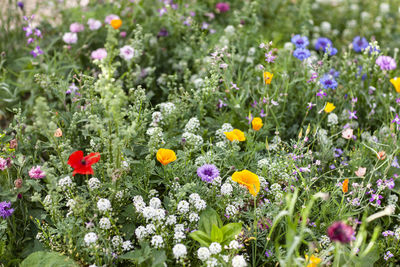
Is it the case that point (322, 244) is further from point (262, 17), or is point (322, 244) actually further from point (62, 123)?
point (262, 17)

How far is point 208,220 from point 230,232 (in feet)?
0.37

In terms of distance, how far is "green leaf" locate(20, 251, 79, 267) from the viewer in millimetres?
1604

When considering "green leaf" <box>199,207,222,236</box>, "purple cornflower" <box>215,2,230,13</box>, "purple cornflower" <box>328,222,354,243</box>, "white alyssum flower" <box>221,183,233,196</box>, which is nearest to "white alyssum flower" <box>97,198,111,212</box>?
"green leaf" <box>199,207,222,236</box>

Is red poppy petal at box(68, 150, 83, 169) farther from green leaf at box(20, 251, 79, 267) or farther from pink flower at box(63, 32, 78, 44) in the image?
pink flower at box(63, 32, 78, 44)

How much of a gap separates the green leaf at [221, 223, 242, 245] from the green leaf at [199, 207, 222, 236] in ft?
0.20

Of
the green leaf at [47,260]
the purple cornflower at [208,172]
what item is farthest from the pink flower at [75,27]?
the green leaf at [47,260]

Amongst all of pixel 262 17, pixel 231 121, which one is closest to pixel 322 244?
pixel 231 121

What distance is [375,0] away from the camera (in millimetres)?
4566

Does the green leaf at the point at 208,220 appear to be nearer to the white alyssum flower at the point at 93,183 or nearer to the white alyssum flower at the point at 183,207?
the white alyssum flower at the point at 183,207

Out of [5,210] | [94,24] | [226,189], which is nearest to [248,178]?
[226,189]

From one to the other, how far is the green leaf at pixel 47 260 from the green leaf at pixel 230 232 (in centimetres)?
62

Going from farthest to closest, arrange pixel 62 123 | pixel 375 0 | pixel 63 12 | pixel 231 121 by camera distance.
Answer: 1. pixel 375 0
2. pixel 63 12
3. pixel 231 121
4. pixel 62 123

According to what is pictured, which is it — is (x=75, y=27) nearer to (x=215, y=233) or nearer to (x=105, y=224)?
(x=105, y=224)

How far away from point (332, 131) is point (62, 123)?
1613mm
